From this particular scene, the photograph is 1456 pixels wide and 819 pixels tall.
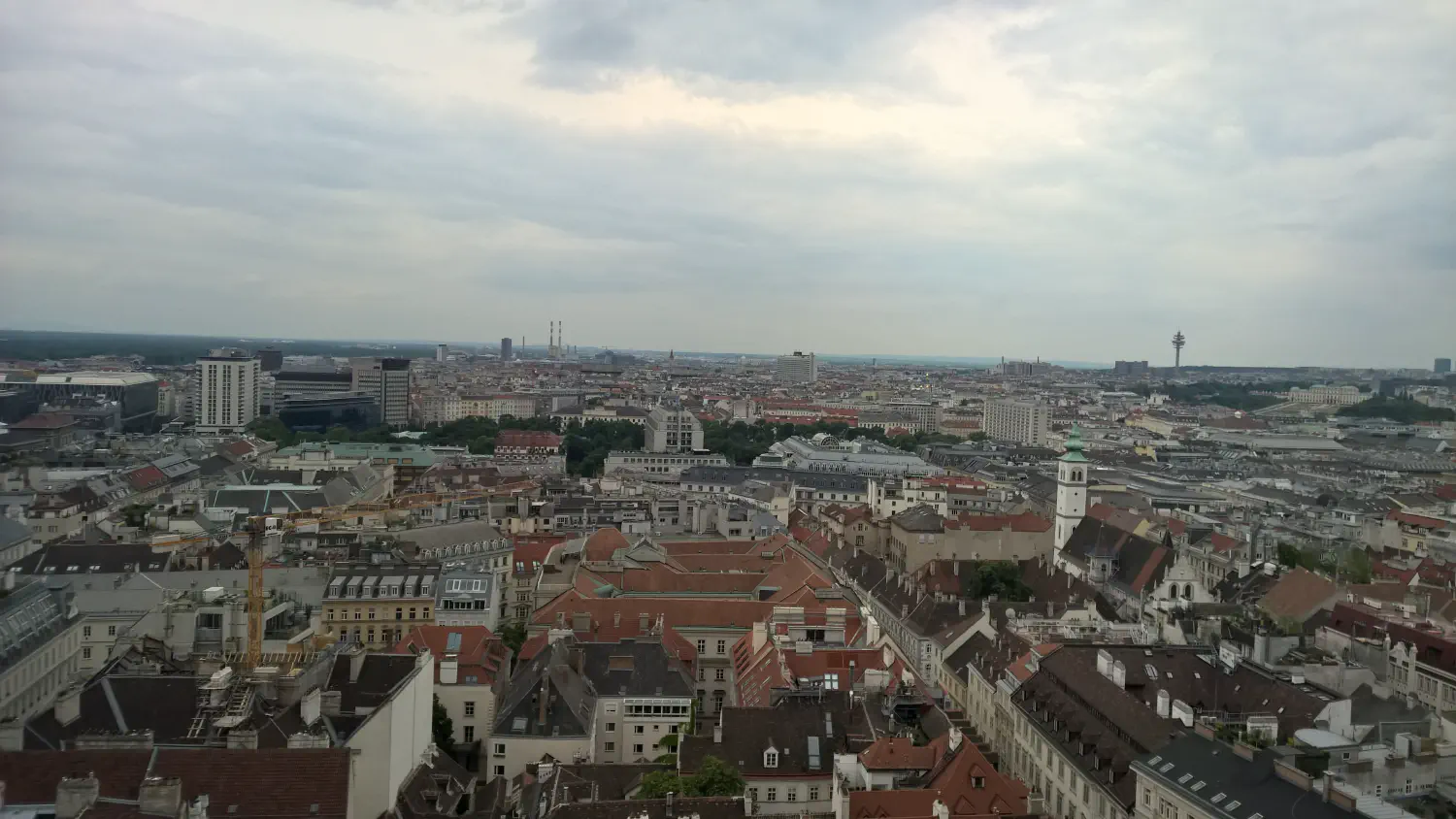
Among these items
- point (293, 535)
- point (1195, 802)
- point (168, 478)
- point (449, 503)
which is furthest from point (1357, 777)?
point (168, 478)

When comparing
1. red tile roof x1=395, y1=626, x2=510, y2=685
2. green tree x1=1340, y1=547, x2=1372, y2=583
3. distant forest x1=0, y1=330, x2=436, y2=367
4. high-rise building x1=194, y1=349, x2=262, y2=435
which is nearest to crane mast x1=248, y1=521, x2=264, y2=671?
red tile roof x1=395, y1=626, x2=510, y2=685

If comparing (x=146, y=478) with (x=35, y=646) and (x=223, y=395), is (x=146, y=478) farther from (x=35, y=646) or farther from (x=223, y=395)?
(x=223, y=395)

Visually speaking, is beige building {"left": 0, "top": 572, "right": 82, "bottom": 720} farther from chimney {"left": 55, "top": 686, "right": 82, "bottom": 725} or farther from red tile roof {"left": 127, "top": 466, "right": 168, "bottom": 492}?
red tile roof {"left": 127, "top": 466, "right": 168, "bottom": 492}

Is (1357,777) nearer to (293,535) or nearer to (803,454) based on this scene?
(293,535)

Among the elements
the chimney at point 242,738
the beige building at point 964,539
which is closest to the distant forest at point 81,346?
the chimney at point 242,738

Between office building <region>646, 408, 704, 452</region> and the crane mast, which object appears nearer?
the crane mast
